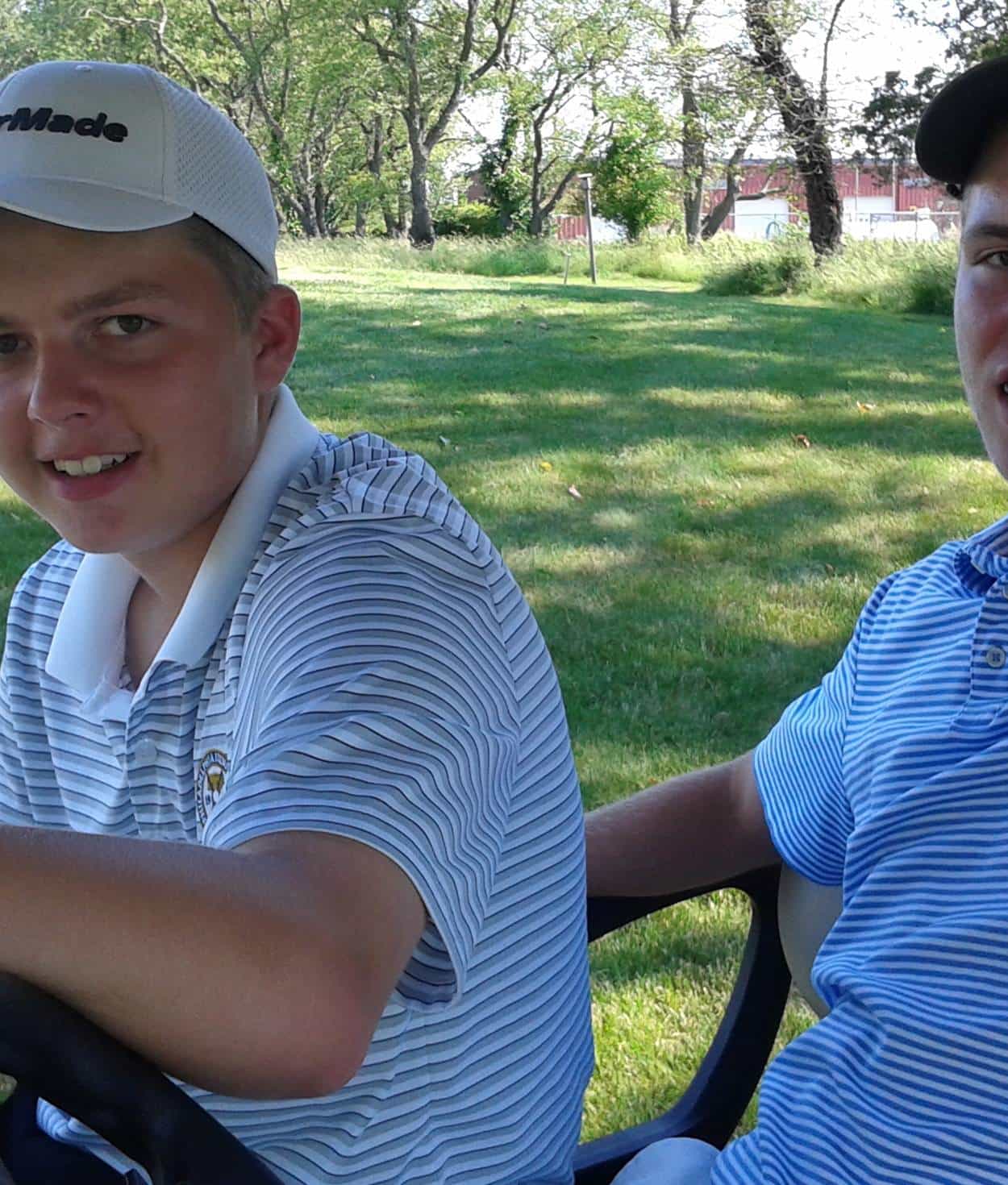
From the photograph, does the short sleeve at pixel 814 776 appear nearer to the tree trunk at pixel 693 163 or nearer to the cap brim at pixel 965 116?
the cap brim at pixel 965 116

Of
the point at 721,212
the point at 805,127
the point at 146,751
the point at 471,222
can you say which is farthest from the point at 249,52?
the point at 146,751

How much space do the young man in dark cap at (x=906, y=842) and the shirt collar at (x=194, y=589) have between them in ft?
1.80

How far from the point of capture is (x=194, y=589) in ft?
4.27

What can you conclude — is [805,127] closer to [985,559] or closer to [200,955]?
[985,559]

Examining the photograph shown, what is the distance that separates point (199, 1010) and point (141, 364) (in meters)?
0.64

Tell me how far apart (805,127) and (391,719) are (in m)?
19.6

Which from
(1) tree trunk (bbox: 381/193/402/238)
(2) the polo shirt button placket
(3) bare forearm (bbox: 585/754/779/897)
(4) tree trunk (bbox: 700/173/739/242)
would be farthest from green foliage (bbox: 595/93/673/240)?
(2) the polo shirt button placket

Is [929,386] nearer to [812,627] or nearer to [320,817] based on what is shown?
[812,627]

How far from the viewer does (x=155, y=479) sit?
131 centimetres

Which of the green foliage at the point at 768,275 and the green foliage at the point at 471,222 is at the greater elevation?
the green foliage at the point at 471,222

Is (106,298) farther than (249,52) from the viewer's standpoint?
No

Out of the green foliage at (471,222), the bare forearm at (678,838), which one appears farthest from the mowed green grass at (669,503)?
the green foliage at (471,222)

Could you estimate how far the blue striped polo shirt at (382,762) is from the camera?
3.24ft

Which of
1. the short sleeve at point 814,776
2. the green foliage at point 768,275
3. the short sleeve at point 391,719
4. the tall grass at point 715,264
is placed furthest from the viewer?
the green foliage at point 768,275
